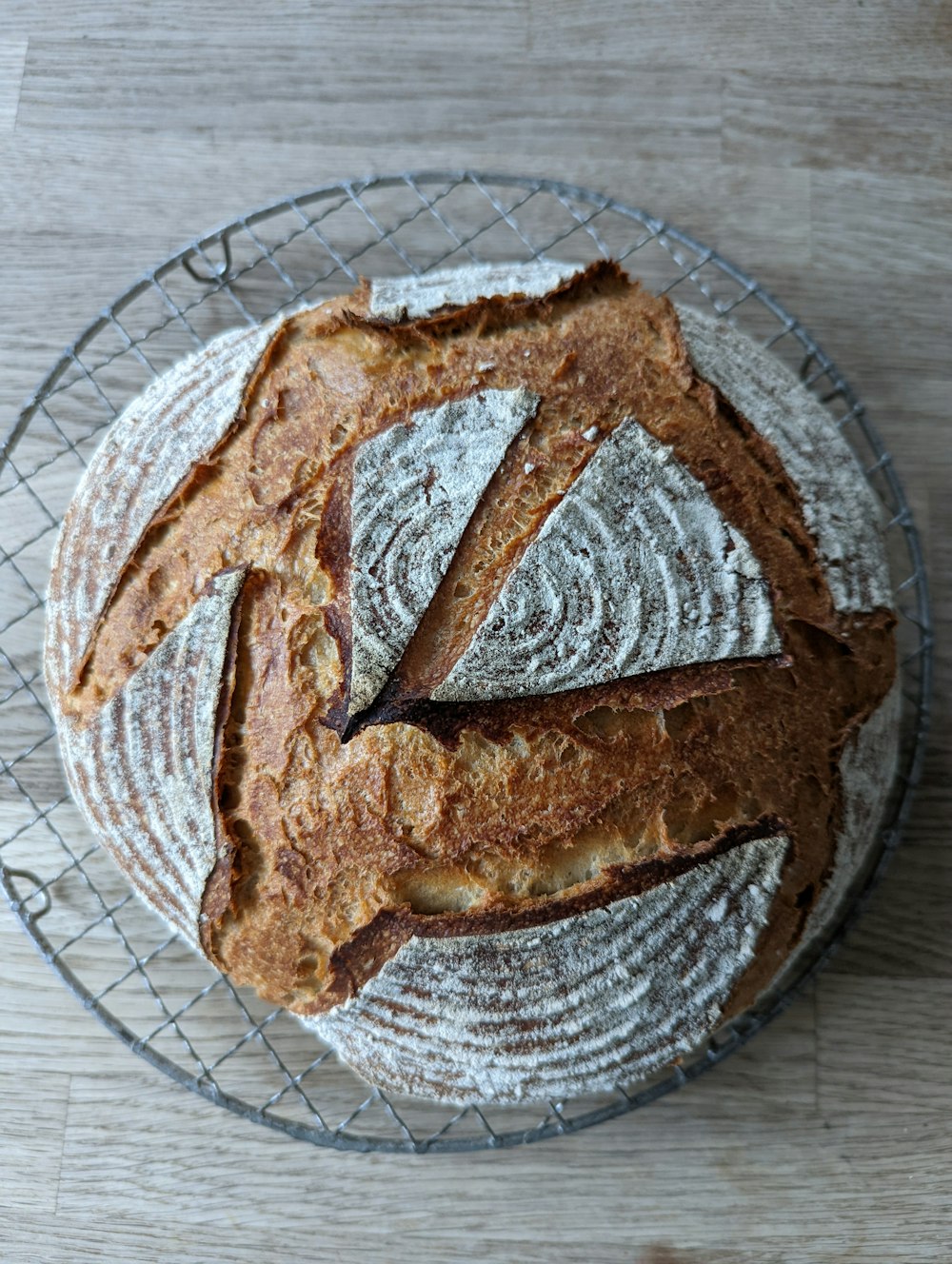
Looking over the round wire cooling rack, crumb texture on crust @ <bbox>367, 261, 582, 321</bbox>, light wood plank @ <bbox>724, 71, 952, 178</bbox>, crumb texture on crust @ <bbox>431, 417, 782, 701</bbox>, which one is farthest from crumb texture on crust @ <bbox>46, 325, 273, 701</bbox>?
light wood plank @ <bbox>724, 71, 952, 178</bbox>

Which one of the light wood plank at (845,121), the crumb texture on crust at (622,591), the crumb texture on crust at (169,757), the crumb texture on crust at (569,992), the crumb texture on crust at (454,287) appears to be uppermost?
the light wood plank at (845,121)

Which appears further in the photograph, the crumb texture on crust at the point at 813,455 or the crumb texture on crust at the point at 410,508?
the crumb texture on crust at the point at 813,455

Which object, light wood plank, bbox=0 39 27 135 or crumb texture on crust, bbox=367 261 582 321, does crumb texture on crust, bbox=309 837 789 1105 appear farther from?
light wood plank, bbox=0 39 27 135

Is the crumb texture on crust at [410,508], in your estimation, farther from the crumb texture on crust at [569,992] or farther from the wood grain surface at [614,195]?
the wood grain surface at [614,195]

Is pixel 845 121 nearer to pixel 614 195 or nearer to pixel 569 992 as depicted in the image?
pixel 614 195

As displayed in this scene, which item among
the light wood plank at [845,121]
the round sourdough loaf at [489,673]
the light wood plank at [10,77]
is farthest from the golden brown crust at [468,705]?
the light wood plank at [10,77]

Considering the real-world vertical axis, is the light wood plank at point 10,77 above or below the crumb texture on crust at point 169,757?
above

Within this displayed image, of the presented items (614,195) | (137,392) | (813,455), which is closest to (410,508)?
(813,455)

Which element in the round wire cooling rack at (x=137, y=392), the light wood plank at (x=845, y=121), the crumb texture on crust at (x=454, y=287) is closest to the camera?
the crumb texture on crust at (x=454, y=287)
